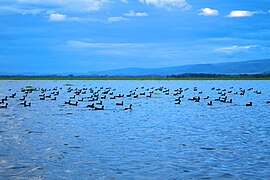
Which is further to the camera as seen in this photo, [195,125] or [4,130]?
[195,125]

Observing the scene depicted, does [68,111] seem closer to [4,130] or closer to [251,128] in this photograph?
[4,130]

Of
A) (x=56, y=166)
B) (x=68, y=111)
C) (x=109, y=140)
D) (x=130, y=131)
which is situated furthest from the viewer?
(x=68, y=111)

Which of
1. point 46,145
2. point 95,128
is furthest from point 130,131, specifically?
point 46,145

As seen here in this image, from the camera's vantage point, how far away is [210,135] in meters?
26.7

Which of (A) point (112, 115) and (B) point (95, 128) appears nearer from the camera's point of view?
(B) point (95, 128)

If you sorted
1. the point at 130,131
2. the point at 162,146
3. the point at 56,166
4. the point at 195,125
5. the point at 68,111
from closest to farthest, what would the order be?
the point at 56,166
the point at 162,146
the point at 130,131
the point at 195,125
the point at 68,111

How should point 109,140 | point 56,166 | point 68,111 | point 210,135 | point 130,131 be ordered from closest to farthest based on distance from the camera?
point 56,166 < point 109,140 < point 210,135 < point 130,131 < point 68,111

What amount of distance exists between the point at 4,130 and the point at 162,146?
36.6 ft

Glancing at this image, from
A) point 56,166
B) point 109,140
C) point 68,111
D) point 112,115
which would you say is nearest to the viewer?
point 56,166

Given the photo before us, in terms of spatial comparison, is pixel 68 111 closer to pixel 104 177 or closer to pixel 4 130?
pixel 4 130

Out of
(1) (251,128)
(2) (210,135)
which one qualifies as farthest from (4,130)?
(1) (251,128)

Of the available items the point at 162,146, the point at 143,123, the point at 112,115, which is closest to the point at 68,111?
the point at 112,115

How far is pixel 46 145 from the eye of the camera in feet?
74.9

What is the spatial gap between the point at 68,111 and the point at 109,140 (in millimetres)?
19118
